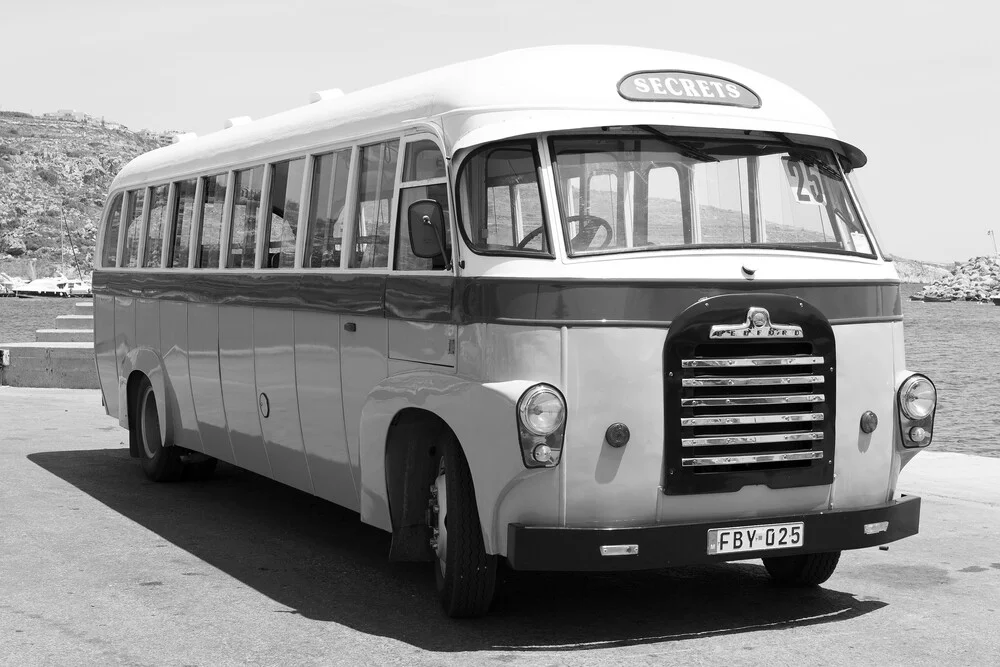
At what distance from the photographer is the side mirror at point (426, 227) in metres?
7.14

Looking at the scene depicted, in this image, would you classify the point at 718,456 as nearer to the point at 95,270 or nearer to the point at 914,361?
the point at 95,270

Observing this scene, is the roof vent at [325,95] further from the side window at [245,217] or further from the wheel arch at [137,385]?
the wheel arch at [137,385]

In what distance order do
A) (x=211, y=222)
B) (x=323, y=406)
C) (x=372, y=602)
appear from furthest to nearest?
(x=211, y=222) < (x=323, y=406) < (x=372, y=602)

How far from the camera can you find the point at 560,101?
22.9ft

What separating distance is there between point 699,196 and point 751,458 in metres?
1.36

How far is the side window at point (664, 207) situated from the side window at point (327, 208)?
2.13m

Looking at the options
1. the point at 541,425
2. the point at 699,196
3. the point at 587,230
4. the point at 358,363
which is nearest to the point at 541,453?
the point at 541,425

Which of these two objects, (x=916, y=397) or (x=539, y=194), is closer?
(x=539, y=194)

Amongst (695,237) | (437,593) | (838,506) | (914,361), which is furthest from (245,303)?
(914,361)

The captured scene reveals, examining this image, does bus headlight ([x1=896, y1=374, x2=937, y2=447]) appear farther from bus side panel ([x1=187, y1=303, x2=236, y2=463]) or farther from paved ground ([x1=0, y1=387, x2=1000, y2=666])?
bus side panel ([x1=187, y1=303, x2=236, y2=463])

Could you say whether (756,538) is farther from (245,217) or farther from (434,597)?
(245,217)

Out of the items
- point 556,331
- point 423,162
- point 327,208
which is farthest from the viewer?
point 327,208

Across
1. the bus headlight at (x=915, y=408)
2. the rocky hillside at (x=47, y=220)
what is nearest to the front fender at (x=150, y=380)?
the bus headlight at (x=915, y=408)

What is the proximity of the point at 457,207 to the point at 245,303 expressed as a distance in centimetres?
324
